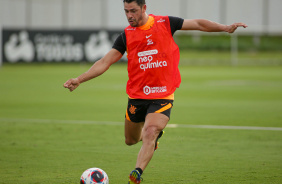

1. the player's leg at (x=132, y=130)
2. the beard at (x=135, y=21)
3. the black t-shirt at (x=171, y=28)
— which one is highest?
the beard at (x=135, y=21)

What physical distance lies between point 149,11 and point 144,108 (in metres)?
47.6

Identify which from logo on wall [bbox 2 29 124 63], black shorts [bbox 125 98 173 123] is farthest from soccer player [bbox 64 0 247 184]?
logo on wall [bbox 2 29 124 63]

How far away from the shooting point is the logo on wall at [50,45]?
41.5 m

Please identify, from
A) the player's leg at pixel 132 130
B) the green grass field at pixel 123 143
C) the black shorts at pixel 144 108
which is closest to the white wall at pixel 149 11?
the green grass field at pixel 123 143

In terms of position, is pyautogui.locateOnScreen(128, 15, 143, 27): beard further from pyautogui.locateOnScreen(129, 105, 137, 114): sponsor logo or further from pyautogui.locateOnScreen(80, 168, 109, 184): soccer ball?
pyautogui.locateOnScreen(80, 168, 109, 184): soccer ball

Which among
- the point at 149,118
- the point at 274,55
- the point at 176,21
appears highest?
the point at 176,21

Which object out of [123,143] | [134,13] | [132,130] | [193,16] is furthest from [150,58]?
[193,16]

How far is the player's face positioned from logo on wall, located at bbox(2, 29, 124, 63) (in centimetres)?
3414

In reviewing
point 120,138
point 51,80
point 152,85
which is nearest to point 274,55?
point 51,80

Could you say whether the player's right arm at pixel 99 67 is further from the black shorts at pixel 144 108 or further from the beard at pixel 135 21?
the black shorts at pixel 144 108

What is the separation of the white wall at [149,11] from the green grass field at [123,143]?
33.9m

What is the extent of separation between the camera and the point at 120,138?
11.3 m

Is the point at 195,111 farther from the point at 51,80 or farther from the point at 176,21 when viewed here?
the point at 51,80

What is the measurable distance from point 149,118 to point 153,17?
147 centimetres
